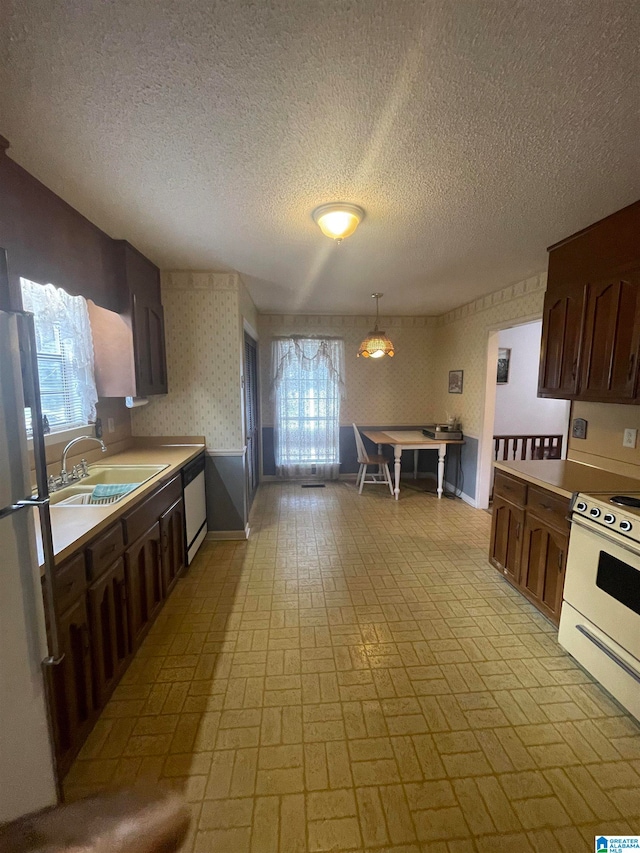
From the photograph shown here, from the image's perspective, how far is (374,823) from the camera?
123 centimetres

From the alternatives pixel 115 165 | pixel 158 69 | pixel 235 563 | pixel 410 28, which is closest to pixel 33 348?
pixel 158 69

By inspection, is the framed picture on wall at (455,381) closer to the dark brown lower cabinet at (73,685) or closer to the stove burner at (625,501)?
the stove burner at (625,501)

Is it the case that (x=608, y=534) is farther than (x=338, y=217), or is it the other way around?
(x=338, y=217)

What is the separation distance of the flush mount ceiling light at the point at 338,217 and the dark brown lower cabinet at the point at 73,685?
2184mm

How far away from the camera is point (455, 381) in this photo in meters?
4.91

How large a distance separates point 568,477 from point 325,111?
237 centimetres

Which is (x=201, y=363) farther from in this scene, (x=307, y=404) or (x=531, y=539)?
(x=531, y=539)

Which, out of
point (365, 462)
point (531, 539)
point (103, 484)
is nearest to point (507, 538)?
point (531, 539)

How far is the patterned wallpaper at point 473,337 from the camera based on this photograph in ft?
11.2

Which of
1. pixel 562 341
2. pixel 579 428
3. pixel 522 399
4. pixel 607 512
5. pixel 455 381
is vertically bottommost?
pixel 607 512

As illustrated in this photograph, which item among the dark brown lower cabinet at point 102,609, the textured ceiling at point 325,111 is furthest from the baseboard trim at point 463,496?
the dark brown lower cabinet at point 102,609

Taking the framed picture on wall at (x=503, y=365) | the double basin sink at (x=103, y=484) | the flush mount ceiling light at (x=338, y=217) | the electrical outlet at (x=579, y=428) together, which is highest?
the flush mount ceiling light at (x=338, y=217)

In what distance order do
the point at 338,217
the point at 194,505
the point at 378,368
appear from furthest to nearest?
the point at 378,368, the point at 194,505, the point at 338,217

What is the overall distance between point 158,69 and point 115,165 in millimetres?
635
